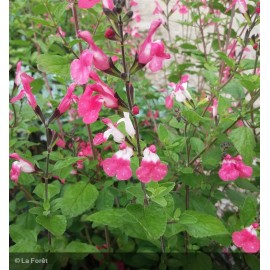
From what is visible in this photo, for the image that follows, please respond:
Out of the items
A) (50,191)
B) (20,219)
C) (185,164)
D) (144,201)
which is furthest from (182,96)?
(20,219)

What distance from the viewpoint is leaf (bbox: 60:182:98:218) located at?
1.07 m

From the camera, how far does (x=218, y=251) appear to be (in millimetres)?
1555

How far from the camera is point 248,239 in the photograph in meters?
1.13

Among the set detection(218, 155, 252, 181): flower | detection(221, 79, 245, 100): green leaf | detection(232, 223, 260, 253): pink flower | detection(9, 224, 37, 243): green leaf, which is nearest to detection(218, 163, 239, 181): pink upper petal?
detection(218, 155, 252, 181): flower

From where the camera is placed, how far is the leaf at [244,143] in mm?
1116

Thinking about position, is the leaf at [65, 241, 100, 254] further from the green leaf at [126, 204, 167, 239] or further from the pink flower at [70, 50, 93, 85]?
the pink flower at [70, 50, 93, 85]

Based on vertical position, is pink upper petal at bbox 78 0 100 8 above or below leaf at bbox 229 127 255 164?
above

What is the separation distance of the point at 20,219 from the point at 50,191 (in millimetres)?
362

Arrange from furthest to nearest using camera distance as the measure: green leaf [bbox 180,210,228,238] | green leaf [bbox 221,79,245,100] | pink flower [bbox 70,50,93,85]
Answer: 1. green leaf [bbox 221,79,245,100]
2. green leaf [bbox 180,210,228,238]
3. pink flower [bbox 70,50,93,85]

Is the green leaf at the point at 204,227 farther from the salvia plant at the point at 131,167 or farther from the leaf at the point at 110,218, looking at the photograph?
the leaf at the point at 110,218

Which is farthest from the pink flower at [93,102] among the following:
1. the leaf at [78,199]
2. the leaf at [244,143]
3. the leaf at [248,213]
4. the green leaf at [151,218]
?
the leaf at [248,213]

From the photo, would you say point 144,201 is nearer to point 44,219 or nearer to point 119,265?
point 44,219

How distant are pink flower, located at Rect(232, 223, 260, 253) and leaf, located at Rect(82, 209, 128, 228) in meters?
0.36

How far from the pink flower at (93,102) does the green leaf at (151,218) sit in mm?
242
